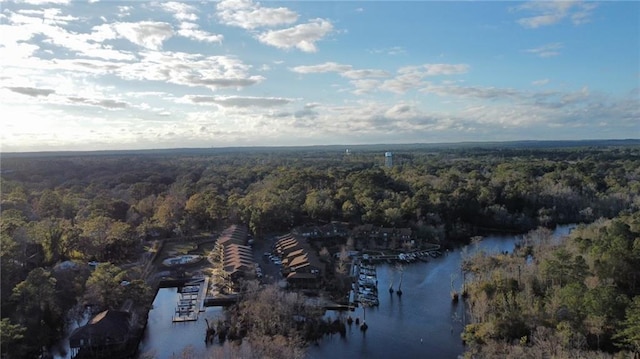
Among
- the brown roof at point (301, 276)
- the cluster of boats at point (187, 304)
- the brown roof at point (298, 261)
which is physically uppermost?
the brown roof at point (298, 261)

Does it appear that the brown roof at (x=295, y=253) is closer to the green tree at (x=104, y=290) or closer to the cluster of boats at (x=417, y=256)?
the cluster of boats at (x=417, y=256)

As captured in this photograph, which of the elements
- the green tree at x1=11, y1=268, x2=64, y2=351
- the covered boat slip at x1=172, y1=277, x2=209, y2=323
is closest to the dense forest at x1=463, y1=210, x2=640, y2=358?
the covered boat slip at x1=172, y1=277, x2=209, y2=323

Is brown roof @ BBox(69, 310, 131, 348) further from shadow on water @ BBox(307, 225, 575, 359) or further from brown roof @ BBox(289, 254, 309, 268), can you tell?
brown roof @ BBox(289, 254, 309, 268)

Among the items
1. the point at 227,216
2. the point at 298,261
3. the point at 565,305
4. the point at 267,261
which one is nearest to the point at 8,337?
the point at 298,261

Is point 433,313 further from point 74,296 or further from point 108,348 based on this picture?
point 74,296

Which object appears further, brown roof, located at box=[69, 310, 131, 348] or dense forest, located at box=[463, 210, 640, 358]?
brown roof, located at box=[69, 310, 131, 348]

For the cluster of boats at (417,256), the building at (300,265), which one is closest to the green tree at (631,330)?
the building at (300,265)
